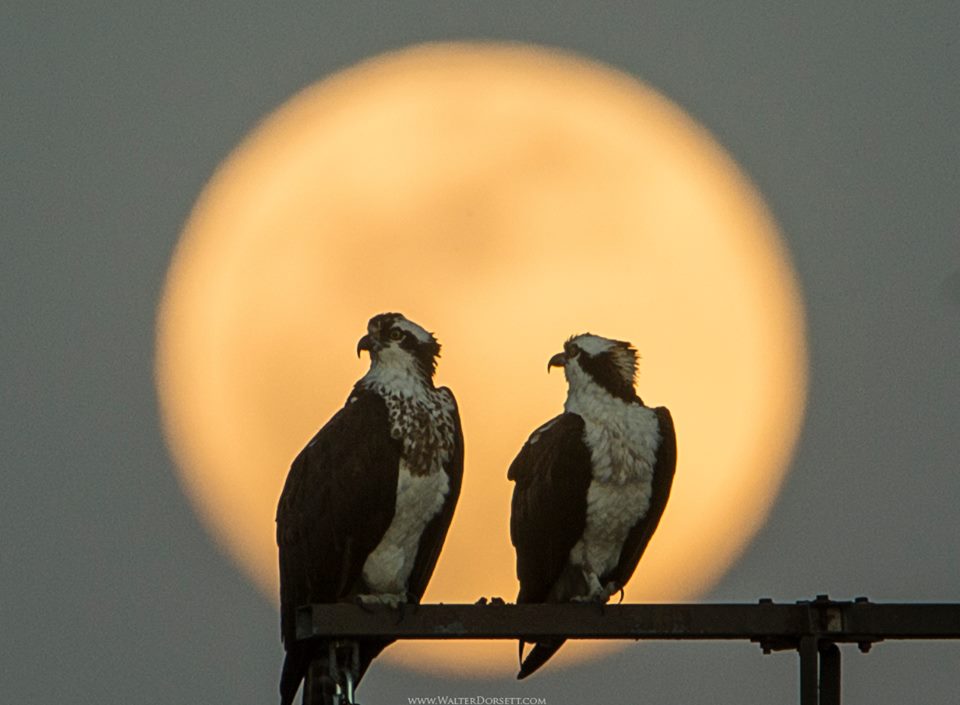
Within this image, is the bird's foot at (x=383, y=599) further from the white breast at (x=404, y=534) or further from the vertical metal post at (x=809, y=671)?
the vertical metal post at (x=809, y=671)

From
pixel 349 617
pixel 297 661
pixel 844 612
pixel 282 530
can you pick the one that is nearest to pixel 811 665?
pixel 844 612

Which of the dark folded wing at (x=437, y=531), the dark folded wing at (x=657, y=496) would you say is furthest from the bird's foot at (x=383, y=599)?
the dark folded wing at (x=657, y=496)

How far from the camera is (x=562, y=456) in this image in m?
15.0

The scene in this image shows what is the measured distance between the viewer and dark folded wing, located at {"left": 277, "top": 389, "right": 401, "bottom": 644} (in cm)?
1435

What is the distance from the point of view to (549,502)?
49.3 ft

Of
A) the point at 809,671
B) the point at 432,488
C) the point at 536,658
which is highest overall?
the point at 432,488

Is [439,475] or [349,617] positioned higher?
[439,475]

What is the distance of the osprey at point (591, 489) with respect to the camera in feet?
49.3

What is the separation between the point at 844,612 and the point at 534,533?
5.04 metres

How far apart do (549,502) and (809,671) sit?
5.01 meters

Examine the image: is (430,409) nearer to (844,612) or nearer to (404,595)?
(404,595)

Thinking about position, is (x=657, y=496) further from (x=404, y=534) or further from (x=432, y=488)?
(x=404, y=534)

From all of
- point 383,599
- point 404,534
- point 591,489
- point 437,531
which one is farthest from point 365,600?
point 591,489

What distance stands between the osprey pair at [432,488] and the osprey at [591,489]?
0.04 feet
